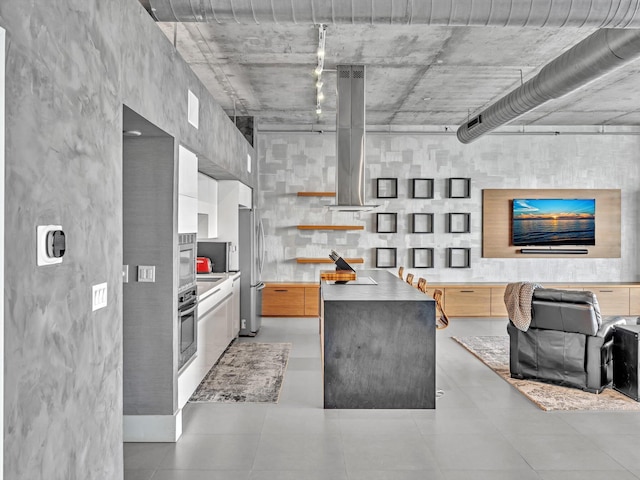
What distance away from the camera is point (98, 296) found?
93.5 inches

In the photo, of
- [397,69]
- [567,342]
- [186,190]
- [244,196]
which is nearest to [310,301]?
[244,196]

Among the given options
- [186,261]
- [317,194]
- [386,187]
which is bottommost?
[186,261]

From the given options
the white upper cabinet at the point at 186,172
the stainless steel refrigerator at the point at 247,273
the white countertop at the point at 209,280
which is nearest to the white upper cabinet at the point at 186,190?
the white upper cabinet at the point at 186,172

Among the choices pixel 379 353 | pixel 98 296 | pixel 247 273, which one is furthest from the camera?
pixel 247 273

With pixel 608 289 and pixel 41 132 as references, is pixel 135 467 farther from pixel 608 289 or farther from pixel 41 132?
pixel 608 289

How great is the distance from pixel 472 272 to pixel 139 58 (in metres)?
7.44

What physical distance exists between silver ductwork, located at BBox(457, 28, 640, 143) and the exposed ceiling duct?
64 centimetres

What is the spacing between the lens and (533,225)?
915cm

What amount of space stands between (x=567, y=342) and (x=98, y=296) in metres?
4.16

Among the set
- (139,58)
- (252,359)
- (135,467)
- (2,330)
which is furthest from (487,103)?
(2,330)

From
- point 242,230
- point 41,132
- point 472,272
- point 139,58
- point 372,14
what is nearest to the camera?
point 41,132

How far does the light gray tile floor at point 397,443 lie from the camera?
Result: 10.4ft

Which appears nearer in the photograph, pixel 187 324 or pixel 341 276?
pixel 187 324

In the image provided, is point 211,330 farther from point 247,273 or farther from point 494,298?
Answer: point 494,298
